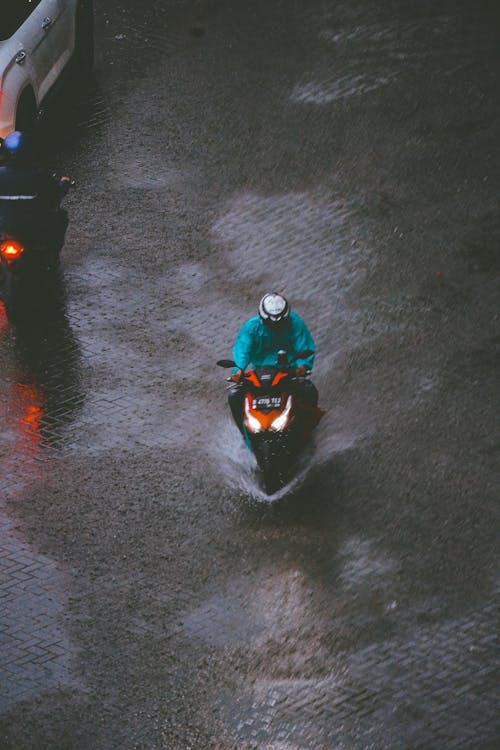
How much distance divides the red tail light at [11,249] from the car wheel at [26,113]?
2.72 m

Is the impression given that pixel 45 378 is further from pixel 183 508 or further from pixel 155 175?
pixel 155 175

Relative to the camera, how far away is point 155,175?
14.2m

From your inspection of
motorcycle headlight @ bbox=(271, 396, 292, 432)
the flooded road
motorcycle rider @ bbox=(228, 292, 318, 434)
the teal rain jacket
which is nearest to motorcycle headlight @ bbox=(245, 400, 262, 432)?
motorcycle headlight @ bbox=(271, 396, 292, 432)

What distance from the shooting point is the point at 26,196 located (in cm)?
1180

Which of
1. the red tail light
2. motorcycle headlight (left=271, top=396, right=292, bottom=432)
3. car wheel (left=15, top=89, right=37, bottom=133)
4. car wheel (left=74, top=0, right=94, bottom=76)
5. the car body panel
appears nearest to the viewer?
motorcycle headlight (left=271, top=396, right=292, bottom=432)

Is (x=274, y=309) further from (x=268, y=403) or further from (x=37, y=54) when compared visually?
(x=37, y=54)

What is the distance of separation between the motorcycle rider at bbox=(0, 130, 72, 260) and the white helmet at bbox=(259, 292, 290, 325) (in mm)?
3022

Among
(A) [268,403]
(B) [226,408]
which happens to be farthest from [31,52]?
(A) [268,403]

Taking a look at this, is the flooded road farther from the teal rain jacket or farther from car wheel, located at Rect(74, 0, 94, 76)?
the teal rain jacket

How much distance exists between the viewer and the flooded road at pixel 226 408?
326 inches

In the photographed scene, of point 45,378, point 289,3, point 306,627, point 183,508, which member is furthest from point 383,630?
point 289,3

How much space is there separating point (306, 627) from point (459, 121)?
26.3 ft

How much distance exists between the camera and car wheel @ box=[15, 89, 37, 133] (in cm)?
1394

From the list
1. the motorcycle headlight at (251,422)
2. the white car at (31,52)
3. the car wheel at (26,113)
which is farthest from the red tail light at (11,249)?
the motorcycle headlight at (251,422)
